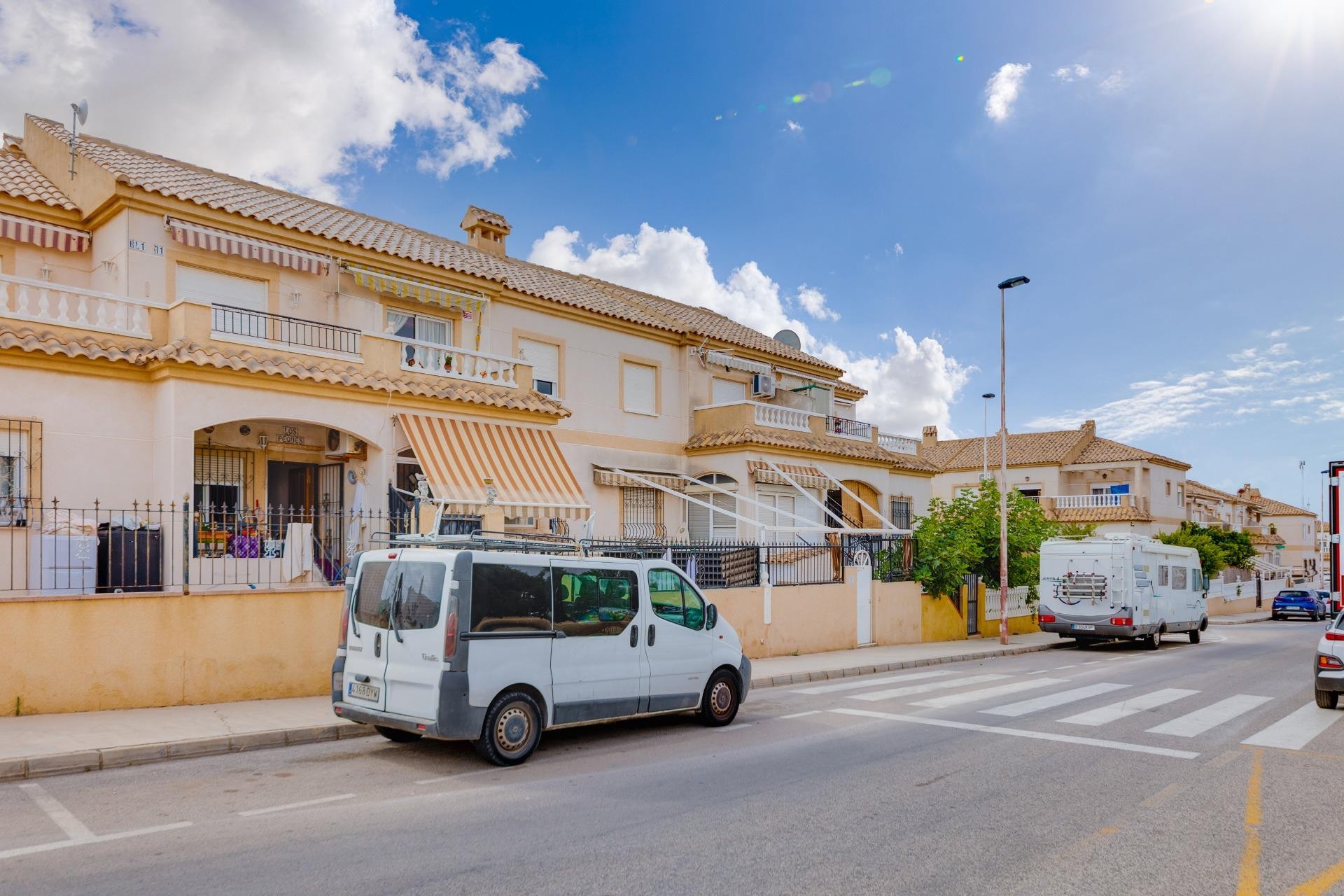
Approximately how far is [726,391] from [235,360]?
1511cm

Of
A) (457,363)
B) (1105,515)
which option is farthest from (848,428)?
(1105,515)

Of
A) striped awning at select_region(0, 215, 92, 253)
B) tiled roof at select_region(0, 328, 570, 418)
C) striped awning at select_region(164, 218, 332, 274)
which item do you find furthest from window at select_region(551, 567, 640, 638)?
striped awning at select_region(0, 215, 92, 253)

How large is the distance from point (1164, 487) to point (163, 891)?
55.4 metres

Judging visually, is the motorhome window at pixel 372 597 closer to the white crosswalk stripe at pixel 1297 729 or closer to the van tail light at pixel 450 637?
the van tail light at pixel 450 637

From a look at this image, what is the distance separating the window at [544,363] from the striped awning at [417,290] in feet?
5.83

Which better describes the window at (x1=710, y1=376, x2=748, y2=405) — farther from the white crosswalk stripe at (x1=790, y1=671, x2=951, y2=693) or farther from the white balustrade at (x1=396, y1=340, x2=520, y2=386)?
the white crosswalk stripe at (x1=790, y1=671, x2=951, y2=693)

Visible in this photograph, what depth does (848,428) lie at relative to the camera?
29.1 m

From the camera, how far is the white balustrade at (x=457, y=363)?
17.5 m

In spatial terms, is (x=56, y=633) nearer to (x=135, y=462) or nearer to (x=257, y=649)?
(x=257, y=649)

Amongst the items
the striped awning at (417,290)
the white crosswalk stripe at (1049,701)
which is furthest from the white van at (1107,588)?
the striped awning at (417,290)

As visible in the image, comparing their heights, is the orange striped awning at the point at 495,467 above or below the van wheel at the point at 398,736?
above

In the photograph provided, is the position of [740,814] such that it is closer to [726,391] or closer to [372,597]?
[372,597]

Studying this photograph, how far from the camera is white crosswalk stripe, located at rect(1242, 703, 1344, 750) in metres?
9.91

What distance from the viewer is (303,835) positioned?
6246 mm
